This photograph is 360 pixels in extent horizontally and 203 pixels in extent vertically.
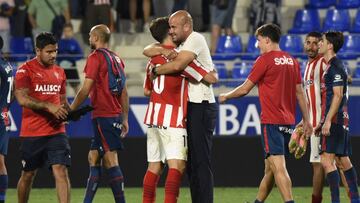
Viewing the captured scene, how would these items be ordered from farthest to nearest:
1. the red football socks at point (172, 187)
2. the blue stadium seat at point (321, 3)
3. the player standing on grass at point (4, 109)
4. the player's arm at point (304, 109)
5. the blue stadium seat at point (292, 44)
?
the blue stadium seat at point (321, 3)
the blue stadium seat at point (292, 44)
the player standing on grass at point (4, 109)
the player's arm at point (304, 109)
the red football socks at point (172, 187)

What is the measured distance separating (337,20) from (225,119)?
13.7 feet

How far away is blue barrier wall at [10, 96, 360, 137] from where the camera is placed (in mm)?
15414

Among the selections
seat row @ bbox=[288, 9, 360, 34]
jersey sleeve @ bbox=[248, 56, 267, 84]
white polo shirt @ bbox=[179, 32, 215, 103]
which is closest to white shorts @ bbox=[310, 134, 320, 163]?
jersey sleeve @ bbox=[248, 56, 267, 84]

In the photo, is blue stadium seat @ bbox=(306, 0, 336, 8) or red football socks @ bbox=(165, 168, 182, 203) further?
blue stadium seat @ bbox=(306, 0, 336, 8)

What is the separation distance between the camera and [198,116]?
10188mm

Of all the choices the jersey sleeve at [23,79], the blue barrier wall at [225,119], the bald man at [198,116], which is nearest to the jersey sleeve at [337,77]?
the bald man at [198,116]

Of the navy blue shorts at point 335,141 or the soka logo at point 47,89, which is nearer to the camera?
the soka logo at point 47,89

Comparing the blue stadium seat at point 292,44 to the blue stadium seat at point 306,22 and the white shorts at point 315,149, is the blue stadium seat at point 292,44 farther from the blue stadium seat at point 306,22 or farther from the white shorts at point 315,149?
the white shorts at point 315,149

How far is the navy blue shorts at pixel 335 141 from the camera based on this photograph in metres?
11.4

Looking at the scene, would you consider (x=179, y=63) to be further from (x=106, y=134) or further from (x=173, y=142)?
(x=106, y=134)

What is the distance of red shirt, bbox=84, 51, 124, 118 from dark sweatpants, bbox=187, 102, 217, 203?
1257mm

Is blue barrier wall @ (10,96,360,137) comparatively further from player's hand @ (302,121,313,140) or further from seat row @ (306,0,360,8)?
player's hand @ (302,121,313,140)

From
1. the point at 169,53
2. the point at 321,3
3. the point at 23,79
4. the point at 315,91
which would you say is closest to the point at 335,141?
the point at 315,91

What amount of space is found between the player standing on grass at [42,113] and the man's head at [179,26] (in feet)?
4.17
